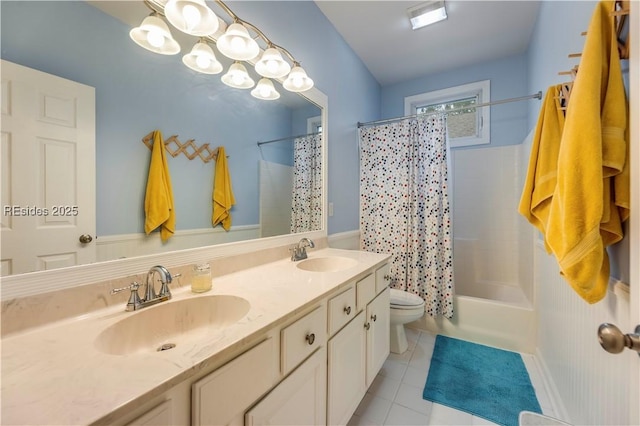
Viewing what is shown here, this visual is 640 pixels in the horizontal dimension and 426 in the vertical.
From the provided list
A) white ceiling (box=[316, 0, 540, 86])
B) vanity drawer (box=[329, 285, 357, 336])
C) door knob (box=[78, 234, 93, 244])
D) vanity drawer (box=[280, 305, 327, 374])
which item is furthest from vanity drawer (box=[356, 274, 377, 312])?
white ceiling (box=[316, 0, 540, 86])

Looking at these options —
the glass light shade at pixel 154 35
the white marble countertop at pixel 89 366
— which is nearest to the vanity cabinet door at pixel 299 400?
the white marble countertop at pixel 89 366

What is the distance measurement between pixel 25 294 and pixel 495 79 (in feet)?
11.4

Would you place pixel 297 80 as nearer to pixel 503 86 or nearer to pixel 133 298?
pixel 133 298

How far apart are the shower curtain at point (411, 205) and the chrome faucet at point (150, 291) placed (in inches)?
74.5

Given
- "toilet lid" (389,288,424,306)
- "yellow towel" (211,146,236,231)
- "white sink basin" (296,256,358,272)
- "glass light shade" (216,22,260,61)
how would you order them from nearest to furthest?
"glass light shade" (216,22,260,61) < "yellow towel" (211,146,236,231) < "white sink basin" (296,256,358,272) < "toilet lid" (389,288,424,306)

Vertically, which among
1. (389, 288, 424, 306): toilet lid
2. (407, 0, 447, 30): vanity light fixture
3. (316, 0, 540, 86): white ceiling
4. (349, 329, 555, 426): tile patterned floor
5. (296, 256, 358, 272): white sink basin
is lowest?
(349, 329, 555, 426): tile patterned floor

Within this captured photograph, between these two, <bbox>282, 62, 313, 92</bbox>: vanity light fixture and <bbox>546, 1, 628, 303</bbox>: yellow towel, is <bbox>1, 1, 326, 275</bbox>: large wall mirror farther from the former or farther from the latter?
<bbox>546, 1, 628, 303</bbox>: yellow towel

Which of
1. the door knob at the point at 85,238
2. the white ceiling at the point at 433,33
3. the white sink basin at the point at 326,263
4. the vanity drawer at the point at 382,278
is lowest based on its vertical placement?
the vanity drawer at the point at 382,278

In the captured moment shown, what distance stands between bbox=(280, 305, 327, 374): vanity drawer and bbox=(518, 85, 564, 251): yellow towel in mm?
957

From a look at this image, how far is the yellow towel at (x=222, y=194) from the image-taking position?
1.26m

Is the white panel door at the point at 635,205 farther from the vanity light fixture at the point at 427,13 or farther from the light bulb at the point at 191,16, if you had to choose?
the vanity light fixture at the point at 427,13

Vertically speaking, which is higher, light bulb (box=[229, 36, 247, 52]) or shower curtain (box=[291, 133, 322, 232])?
light bulb (box=[229, 36, 247, 52])

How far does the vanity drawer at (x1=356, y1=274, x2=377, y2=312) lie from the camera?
1308 millimetres

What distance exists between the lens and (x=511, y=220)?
2.62 meters
